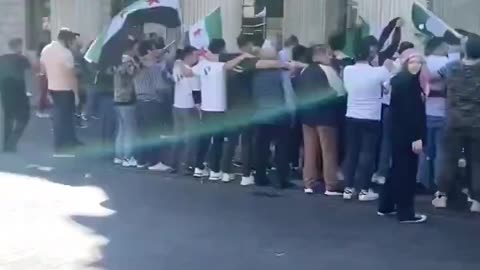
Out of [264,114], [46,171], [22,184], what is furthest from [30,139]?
[264,114]

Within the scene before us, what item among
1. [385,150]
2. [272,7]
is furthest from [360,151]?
[272,7]

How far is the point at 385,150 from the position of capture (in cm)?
1150

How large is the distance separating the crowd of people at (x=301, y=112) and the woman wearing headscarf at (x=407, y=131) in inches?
0.5

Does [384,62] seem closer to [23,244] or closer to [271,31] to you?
[23,244]

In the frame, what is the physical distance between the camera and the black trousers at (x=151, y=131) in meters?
13.4

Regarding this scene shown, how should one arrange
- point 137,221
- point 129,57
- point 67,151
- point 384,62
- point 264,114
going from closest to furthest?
point 137,221, point 384,62, point 264,114, point 129,57, point 67,151

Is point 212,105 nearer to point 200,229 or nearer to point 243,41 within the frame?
point 243,41

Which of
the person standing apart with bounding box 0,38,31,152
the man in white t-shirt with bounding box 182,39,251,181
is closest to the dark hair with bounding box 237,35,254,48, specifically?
the man in white t-shirt with bounding box 182,39,251,181

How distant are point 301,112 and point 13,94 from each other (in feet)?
17.5

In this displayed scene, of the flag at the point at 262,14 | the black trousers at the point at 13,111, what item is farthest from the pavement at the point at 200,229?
the flag at the point at 262,14

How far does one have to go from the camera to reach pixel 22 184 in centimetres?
1229

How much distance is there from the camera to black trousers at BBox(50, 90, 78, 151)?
14534 millimetres

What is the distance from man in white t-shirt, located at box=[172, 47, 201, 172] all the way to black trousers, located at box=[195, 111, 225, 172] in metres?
0.16

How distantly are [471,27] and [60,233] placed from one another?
10.4 metres
